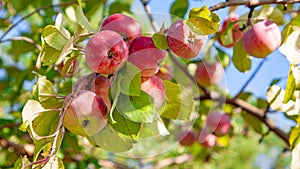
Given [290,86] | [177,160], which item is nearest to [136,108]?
[290,86]

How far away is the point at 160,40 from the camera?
2.33 feet

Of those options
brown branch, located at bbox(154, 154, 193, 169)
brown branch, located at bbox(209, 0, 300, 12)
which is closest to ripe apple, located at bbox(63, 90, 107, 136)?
brown branch, located at bbox(209, 0, 300, 12)

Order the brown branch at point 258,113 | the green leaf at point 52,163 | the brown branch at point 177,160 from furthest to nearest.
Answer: the brown branch at point 177,160
the brown branch at point 258,113
the green leaf at point 52,163

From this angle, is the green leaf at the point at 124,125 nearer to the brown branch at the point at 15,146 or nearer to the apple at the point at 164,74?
the apple at the point at 164,74

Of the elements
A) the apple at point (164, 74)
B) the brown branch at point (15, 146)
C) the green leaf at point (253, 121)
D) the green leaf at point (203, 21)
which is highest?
the green leaf at point (203, 21)

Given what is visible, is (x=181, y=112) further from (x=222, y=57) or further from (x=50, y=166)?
(x=222, y=57)

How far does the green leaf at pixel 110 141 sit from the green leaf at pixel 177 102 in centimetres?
8

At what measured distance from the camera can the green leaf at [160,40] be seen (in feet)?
2.31

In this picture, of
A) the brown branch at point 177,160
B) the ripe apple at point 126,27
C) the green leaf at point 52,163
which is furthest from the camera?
the brown branch at point 177,160

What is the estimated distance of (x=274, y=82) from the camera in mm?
1276

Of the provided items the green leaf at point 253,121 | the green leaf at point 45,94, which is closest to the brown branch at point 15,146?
the green leaf at point 45,94

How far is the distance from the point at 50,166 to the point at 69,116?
0.28ft

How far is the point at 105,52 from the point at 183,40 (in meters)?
0.11

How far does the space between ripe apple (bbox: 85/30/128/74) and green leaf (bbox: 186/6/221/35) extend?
0.10 meters
